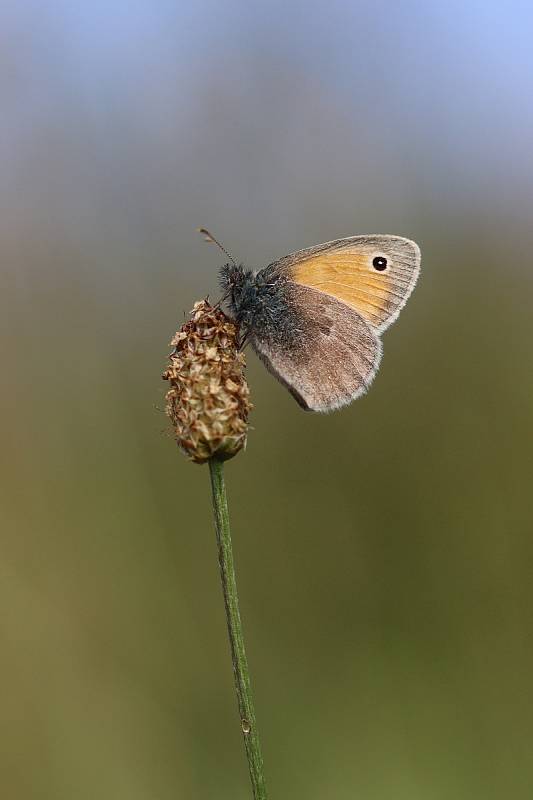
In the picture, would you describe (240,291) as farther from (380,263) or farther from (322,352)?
(380,263)

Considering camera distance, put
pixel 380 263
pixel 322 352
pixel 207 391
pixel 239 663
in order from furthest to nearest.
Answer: pixel 380 263 < pixel 322 352 < pixel 207 391 < pixel 239 663

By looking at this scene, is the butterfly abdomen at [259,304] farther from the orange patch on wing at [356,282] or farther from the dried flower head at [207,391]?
the dried flower head at [207,391]

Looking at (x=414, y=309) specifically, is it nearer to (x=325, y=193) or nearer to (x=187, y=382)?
(x=325, y=193)

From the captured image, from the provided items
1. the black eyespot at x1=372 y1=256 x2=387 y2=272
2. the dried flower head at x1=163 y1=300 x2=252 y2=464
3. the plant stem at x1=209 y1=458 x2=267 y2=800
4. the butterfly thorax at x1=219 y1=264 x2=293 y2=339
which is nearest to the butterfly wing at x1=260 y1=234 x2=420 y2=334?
the black eyespot at x1=372 y1=256 x2=387 y2=272

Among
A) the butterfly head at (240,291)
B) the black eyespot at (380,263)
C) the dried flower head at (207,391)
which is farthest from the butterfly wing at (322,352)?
the dried flower head at (207,391)

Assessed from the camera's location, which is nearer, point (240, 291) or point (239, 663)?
point (239, 663)

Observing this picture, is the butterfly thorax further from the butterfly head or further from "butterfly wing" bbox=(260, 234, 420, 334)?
"butterfly wing" bbox=(260, 234, 420, 334)

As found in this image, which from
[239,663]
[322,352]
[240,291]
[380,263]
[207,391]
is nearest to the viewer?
[239,663]

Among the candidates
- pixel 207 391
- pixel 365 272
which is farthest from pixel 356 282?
pixel 207 391
